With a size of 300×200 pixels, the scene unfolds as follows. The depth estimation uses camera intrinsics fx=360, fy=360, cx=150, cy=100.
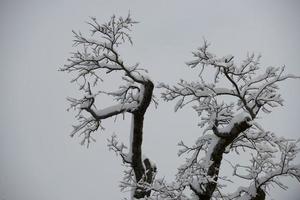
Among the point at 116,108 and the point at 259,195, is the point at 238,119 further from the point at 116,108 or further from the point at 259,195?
the point at 116,108

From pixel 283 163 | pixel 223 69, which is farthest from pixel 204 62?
pixel 283 163

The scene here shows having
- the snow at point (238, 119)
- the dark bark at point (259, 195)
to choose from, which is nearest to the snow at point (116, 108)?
the snow at point (238, 119)

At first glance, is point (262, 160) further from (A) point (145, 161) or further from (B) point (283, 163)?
(A) point (145, 161)

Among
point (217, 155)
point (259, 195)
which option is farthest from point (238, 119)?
point (259, 195)

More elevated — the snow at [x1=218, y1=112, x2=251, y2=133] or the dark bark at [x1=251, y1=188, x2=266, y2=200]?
the snow at [x1=218, y1=112, x2=251, y2=133]

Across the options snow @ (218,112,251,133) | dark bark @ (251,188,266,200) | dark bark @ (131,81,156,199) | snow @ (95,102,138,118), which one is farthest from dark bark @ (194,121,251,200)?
snow @ (95,102,138,118)

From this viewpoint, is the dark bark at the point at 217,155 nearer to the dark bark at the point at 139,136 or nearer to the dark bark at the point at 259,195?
the dark bark at the point at 259,195

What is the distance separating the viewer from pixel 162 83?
7840mm

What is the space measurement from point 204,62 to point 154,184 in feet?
8.67

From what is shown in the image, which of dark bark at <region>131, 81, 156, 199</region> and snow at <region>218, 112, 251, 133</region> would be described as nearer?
snow at <region>218, 112, 251, 133</region>

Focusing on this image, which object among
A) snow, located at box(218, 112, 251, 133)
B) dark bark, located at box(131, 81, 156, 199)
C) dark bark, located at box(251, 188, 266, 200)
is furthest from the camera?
dark bark, located at box(251, 188, 266, 200)

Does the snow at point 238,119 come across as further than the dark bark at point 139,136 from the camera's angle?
No

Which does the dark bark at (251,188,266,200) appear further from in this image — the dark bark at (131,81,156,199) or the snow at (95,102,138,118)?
the snow at (95,102,138,118)

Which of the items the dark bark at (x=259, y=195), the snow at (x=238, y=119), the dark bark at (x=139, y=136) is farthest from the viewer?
the dark bark at (x=259, y=195)
